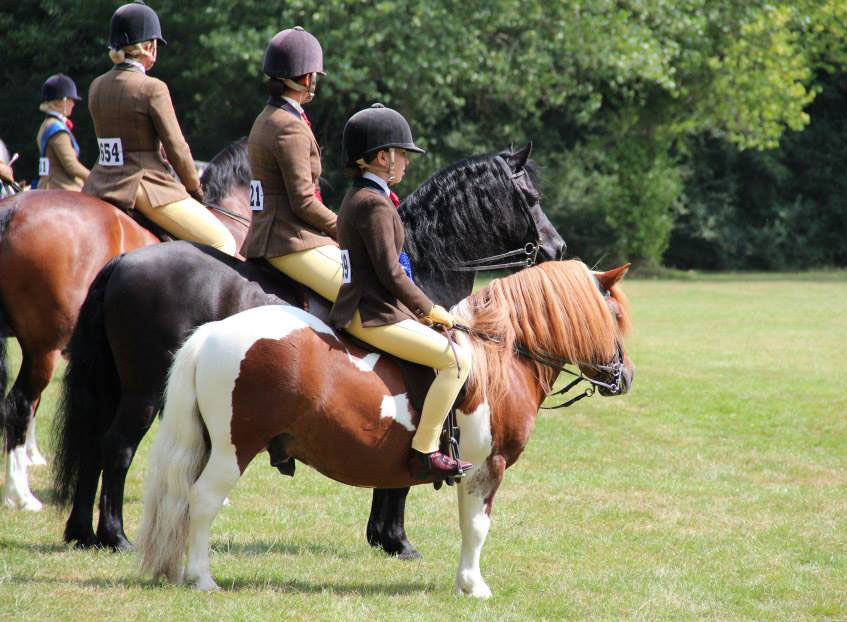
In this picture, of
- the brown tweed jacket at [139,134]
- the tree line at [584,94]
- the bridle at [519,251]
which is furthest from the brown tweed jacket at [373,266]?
the tree line at [584,94]

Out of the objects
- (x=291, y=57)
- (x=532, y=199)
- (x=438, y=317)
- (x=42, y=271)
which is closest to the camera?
(x=438, y=317)

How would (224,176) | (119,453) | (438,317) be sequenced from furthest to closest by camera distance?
(224,176), (119,453), (438,317)

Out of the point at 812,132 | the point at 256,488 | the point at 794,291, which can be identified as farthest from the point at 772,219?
the point at 256,488

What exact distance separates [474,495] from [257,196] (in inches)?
78.3

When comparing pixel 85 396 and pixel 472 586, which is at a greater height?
pixel 85 396

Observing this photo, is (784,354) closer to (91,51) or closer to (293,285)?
(293,285)

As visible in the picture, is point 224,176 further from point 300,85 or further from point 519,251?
Result: point 519,251

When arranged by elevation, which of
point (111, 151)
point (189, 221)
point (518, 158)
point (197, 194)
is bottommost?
point (189, 221)

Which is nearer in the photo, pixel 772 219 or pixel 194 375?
pixel 194 375

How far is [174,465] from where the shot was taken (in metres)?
5.05

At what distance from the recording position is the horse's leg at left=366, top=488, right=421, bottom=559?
21.1 feet

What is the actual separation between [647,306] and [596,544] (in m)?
16.8

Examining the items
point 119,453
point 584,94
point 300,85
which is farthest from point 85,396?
point 584,94

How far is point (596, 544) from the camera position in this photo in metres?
6.84
